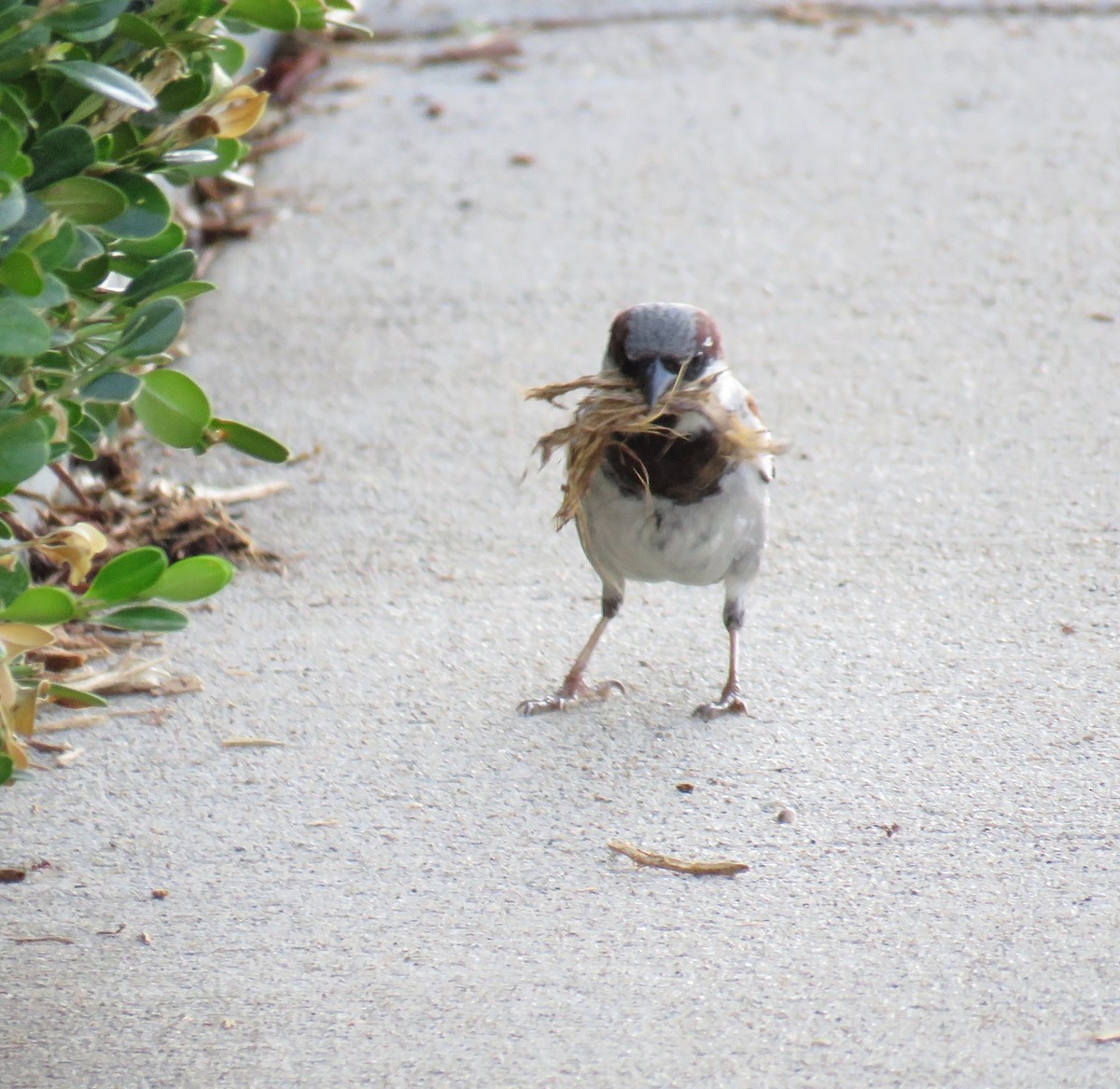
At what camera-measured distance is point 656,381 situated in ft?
13.0

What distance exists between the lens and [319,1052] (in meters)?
3.08

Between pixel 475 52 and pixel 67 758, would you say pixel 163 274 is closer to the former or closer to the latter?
pixel 67 758

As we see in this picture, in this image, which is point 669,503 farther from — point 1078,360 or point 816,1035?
point 1078,360

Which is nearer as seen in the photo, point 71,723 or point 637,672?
point 71,723

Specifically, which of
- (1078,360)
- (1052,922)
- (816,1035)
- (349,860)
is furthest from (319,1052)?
(1078,360)

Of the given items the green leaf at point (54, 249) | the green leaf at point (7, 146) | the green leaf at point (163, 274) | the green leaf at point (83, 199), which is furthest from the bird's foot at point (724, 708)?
the green leaf at point (7, 146)

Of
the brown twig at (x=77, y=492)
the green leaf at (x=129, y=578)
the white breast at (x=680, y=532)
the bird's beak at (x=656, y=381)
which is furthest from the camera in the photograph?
the brown twig at (x=77, y=492)

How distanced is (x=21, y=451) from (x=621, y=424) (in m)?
1.69

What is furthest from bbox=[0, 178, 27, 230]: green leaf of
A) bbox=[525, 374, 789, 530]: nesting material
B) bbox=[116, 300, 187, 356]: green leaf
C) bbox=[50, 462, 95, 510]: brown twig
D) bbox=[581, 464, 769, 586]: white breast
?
bbox=[50, 462, 95, 510]: brown twig

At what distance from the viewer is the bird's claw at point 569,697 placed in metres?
4.31

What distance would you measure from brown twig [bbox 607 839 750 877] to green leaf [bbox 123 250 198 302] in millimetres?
1613

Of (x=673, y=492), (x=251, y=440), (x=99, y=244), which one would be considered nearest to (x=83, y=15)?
(x=99, y=244)

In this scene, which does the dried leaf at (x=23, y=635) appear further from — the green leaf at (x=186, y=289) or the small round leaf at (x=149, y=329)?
the green leaf at (x=186, y=289)

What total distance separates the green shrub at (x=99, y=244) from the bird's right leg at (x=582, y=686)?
4.28 feet
